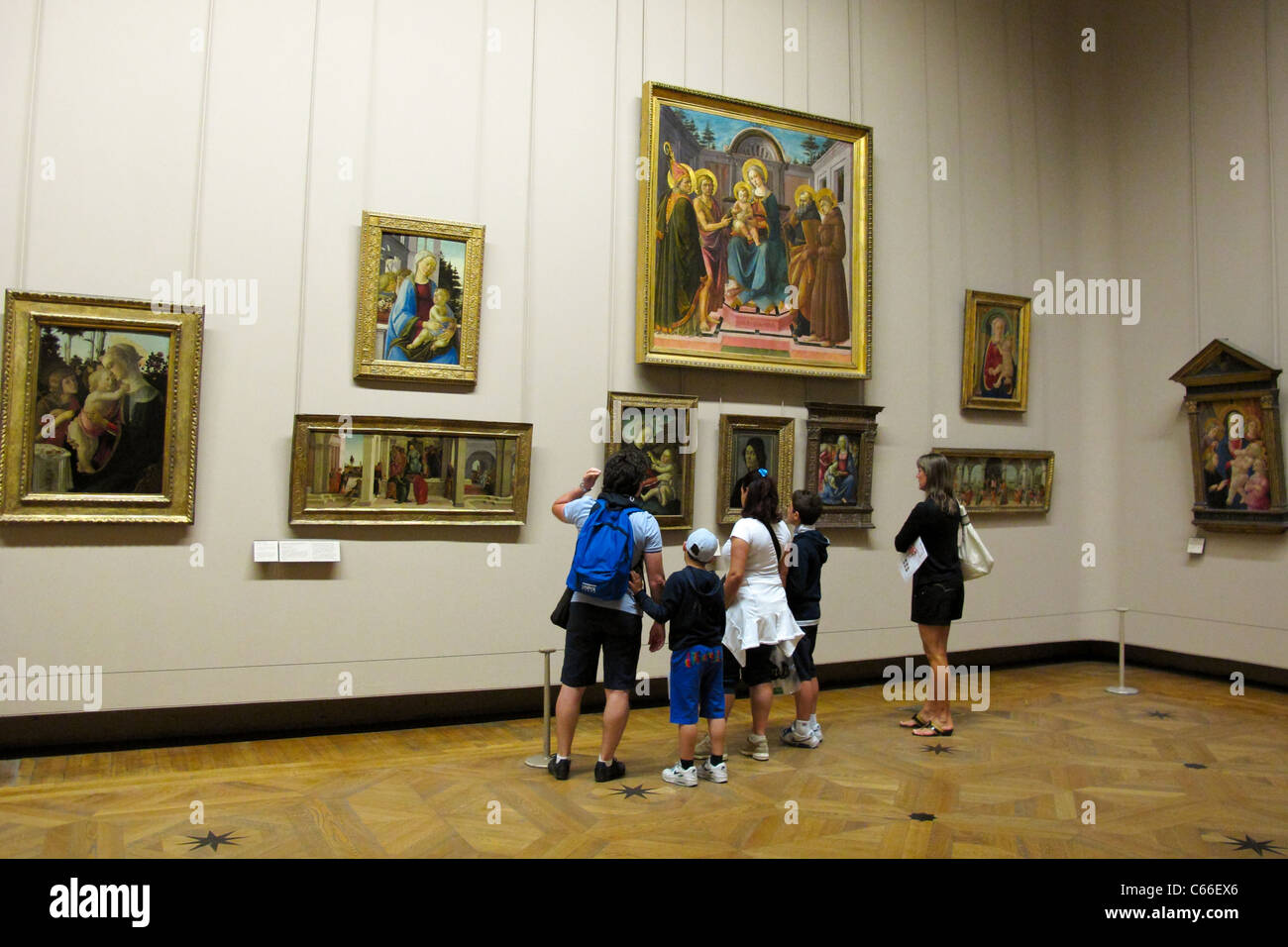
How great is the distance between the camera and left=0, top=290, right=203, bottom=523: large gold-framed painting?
23.1ft

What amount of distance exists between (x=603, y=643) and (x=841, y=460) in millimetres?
4707

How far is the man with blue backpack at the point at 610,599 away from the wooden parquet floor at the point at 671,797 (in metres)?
0.48

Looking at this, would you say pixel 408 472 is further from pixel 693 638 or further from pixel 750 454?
pixel 750 454

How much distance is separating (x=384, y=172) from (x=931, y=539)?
5.48 meters

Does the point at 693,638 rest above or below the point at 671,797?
above

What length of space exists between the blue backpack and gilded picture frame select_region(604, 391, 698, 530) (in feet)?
9.01

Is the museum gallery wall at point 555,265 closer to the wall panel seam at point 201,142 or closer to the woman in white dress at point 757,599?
the wall panel seam at point 201,142

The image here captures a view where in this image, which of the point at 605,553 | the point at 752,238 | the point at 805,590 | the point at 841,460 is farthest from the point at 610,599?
the point at 752,238

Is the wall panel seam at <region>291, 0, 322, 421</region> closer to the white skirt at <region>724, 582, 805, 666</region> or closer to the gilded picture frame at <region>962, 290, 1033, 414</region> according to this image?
the white skirt at <region>724, 582, 805, 666</region>

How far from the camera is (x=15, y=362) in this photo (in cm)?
701

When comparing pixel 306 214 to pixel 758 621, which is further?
pixel 306 214

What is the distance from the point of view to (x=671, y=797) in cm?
619

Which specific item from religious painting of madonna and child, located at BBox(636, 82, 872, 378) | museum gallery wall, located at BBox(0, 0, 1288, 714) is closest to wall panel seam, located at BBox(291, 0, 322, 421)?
museum gallery wall, located at BBox(0, 0, 1288, 714)

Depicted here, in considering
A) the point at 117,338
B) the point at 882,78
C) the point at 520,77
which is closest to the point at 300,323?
the point at 117,338
